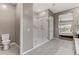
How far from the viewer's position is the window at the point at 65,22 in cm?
413

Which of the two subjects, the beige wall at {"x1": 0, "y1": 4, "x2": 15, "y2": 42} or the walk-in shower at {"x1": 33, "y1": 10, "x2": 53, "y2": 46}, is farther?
the beige wall at {"x1": 0, "y1": 4, "x2": 15, "y2": 42}

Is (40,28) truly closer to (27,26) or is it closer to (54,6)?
(27,26)

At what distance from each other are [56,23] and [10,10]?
265 centimetres

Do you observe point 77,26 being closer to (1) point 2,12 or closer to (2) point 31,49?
(2) point 31,49

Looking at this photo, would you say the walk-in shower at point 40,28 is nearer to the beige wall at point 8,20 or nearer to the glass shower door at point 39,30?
the glass shower door at point 39,30

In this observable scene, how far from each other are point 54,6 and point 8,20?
8.43ft

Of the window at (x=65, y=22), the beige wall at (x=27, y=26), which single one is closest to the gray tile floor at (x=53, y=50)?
the beige wall at (x=27, y=26)

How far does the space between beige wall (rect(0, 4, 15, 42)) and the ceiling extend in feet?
5.99

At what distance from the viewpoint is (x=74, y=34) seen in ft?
13.7

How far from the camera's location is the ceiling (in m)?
3.63

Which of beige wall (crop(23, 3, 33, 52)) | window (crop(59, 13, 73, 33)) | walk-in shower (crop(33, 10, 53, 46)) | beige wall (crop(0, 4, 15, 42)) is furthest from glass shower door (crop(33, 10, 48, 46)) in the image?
beige wall (crop(0, 4, 15, 42))

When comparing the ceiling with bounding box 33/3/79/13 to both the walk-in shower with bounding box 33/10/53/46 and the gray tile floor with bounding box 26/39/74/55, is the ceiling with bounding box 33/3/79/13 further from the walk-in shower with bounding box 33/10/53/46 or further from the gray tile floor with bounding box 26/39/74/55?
the gray tile floor with bounding box 26/39/74/55

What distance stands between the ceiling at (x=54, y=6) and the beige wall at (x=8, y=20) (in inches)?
71.8

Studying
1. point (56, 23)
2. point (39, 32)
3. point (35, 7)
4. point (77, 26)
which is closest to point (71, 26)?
point (77, 26)
